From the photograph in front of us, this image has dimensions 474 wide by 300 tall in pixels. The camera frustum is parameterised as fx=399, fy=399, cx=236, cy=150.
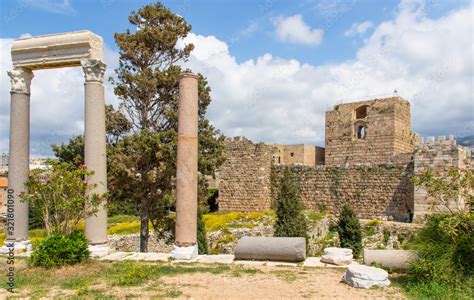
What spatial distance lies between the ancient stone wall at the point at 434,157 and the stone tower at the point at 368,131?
7.69 m

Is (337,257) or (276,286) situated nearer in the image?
(276,286)

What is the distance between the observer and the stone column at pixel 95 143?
10984mm

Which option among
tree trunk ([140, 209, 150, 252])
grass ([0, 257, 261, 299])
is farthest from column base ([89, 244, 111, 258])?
tree trunk ([140, 209, 150, 252])

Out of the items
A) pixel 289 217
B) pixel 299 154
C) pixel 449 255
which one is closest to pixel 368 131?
pixel 299 154

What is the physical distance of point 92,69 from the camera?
36.4 feet

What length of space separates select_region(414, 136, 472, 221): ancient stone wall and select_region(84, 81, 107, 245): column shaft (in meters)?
14.3

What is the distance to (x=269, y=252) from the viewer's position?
33.9ft

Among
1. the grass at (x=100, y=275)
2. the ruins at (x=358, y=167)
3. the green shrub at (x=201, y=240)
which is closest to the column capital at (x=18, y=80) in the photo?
the grass at (x=100, y=275)

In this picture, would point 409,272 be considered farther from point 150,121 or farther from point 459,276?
point 150,121

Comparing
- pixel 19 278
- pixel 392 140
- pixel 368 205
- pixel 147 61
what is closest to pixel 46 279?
pixel 19 278

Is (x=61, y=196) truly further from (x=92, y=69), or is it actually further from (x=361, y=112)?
(x=361, y=112)

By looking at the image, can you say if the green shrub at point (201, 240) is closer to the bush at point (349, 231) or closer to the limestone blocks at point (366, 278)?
the bush at point (349, 231)

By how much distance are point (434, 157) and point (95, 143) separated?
15.4 m

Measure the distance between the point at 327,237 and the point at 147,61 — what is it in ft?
37.6
